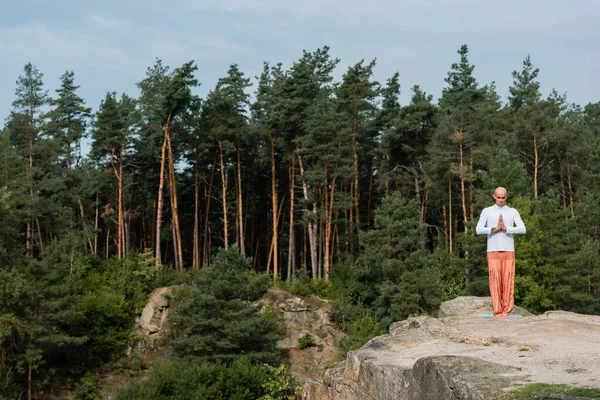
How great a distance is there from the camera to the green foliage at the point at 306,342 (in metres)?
32.0

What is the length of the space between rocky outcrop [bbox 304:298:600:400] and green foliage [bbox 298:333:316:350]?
825 inches

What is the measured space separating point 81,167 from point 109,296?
18.8 m

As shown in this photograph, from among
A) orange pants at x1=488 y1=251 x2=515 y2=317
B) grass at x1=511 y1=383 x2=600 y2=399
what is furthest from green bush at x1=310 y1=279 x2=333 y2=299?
grass at x1=511 y1=383 x2=600 y2=399

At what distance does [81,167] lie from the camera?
4962 cm

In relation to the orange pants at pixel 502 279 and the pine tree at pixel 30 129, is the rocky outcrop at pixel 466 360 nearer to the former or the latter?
the orange pants at pixel 502 279

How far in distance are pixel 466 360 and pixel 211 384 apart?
67.8ft

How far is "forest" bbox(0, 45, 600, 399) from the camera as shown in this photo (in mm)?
28953

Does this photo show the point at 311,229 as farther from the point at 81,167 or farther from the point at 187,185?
the point at 81,167

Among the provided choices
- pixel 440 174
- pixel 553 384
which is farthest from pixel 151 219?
pixel 553 384

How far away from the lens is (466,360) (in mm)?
6246

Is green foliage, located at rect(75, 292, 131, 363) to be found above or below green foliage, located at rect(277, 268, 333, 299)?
below

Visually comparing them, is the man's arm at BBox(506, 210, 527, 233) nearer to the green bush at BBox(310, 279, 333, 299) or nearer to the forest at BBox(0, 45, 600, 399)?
the forest at BBox(0, 45, 600, 399)

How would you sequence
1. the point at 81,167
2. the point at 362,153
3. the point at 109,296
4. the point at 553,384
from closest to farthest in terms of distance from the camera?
the point at 553,384
the point at 109,296
the point at 362,153
the point at 81,167

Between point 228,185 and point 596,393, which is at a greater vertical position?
point 228,185
